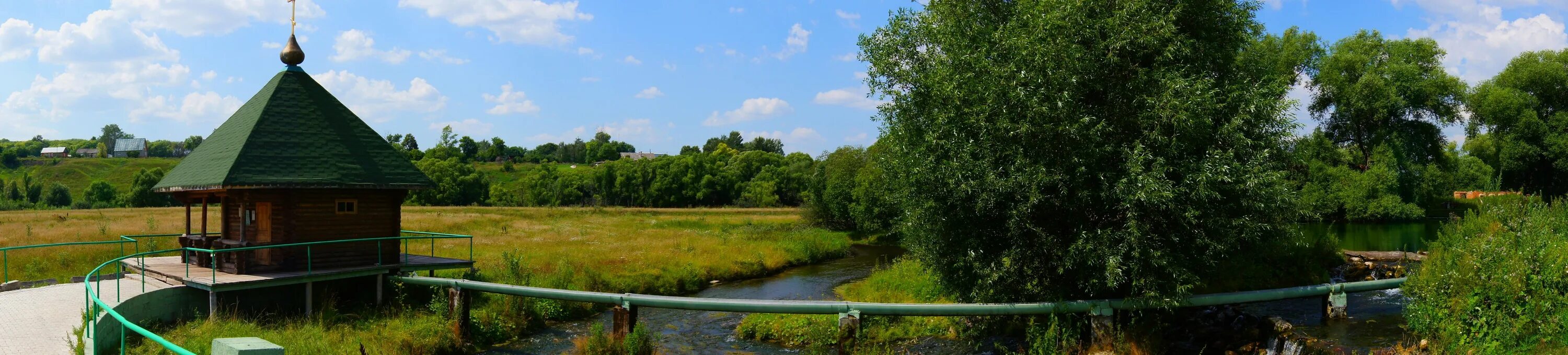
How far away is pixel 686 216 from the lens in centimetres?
6588

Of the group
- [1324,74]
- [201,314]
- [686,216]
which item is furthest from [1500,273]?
[686,216]

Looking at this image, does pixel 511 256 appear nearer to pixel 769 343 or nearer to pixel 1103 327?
pixel 769 343

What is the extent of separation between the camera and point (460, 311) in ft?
58.3

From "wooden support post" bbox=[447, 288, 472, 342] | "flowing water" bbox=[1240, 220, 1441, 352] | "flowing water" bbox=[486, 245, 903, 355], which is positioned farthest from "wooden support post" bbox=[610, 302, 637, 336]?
"flowing water" bbox=[1240, 220, 1441, 352]

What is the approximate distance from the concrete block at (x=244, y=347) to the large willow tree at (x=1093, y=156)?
36.3 ft

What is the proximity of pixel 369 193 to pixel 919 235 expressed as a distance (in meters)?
13.3

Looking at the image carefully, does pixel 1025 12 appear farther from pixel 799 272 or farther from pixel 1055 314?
pixel 799 272

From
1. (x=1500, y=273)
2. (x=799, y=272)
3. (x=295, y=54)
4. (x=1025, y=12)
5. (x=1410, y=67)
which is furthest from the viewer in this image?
(x=1410, y=67)

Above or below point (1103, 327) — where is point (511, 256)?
above

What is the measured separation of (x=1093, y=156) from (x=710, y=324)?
10266 millimetres

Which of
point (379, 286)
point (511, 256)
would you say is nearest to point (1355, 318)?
point (511, 256)

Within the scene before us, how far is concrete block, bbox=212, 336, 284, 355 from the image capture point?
18.6 feet

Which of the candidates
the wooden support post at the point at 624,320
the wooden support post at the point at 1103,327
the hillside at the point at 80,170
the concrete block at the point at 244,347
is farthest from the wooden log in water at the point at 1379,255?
the hillside at the point at 80,170

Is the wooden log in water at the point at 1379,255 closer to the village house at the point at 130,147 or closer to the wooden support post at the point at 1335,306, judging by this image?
the wooden support post at the point at 1335,306
